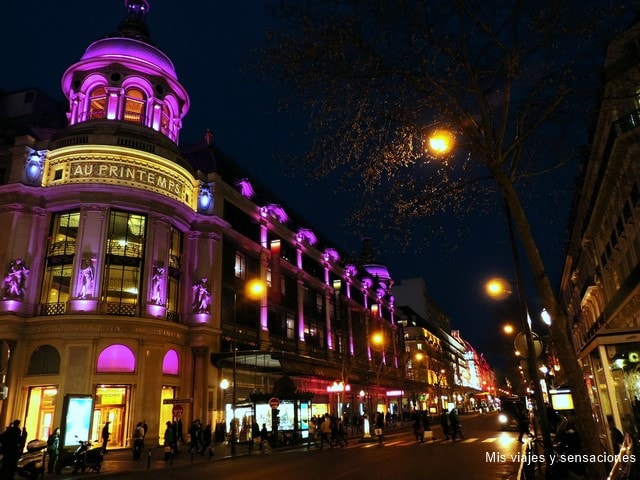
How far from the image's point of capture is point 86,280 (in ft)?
93.9

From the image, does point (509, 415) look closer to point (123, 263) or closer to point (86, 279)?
point (123, 263)

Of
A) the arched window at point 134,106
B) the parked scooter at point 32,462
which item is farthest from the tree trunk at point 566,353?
the arched window at point 134,106

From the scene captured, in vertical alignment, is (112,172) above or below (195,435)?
above

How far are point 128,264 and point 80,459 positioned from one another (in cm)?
1426

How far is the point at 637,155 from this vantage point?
1922cm

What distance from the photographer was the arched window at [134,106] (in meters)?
35.0

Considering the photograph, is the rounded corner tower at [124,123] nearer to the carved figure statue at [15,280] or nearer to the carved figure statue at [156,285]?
the carved figure statue at [156,285]

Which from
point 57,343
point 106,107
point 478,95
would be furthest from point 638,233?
point 106,107

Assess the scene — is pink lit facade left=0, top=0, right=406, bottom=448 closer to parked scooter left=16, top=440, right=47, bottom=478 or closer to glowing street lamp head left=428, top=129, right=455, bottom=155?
parked scooter left=16, top=440, right=47, bottom=478

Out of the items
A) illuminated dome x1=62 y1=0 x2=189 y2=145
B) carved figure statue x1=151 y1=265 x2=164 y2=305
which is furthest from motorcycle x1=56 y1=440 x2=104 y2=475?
illuminated dome x1=62 y1=0 x2=189 y2=145

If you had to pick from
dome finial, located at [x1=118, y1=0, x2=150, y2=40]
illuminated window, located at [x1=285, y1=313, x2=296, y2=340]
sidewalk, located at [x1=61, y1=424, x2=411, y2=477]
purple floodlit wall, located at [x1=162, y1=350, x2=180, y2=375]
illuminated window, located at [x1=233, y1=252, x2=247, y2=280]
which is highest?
dome finial, located at [x1=118, y1=0, x2=150, y2=40]

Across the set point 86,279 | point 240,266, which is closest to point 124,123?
point 86,279

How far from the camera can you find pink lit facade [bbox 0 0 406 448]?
28.0 m

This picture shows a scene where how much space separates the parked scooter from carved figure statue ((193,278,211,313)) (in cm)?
1749
